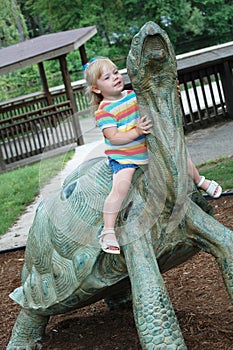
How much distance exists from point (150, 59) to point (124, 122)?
0.38 metres

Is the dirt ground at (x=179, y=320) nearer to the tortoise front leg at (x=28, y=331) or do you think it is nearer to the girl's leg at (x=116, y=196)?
the tortoise front leg at (x=28, y=331)

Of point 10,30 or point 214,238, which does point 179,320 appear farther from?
point 10,30

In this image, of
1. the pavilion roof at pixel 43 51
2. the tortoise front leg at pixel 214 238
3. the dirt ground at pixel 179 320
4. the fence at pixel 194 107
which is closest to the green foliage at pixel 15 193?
the fence at pixel 194 107

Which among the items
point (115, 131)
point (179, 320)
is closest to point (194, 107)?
point (179, 320)

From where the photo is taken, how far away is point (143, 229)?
128 inches

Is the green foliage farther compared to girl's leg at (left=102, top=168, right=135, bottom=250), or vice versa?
the green foliage

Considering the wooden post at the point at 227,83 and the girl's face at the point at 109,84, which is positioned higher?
the girl's face at the point at 109,84

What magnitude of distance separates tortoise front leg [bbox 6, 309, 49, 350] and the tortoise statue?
18 cm

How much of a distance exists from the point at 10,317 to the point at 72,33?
14084 mm

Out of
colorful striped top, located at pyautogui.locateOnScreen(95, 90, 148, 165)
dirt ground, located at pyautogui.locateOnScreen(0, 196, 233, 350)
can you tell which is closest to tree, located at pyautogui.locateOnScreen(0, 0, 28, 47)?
dirt ground, located at pyautogui.locateOnScreen(0, 196, 233, 350)

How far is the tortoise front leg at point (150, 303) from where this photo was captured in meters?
3.00

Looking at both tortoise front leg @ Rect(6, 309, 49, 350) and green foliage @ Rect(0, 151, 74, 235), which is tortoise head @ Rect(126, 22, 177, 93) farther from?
green foliage @ Rect(0, 151, 74, 235)

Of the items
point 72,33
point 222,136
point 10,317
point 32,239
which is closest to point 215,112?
point 222,136

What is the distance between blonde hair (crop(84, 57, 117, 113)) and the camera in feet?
10.7
